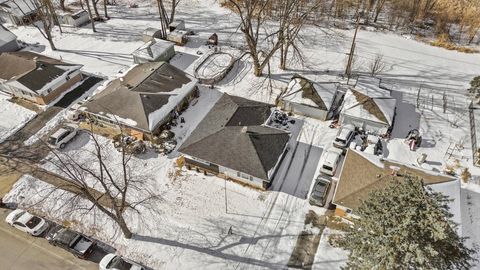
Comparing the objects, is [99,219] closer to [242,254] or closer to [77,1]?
[242,254]

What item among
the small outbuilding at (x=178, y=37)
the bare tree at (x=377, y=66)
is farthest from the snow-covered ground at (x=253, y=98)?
the small outbuilding at (x=178, y=37)

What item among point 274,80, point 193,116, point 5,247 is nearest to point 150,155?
point 193,116

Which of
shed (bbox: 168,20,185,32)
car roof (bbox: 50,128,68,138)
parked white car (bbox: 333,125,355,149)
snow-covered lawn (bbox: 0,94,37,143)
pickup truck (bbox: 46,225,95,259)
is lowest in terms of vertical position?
pickup truck (bbox: 46,225,95,259)

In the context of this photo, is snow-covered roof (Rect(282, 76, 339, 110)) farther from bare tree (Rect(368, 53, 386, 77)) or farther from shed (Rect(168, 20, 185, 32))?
shed (Rect(168, 20, 185, 32))

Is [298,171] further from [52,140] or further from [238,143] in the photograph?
[52,140]

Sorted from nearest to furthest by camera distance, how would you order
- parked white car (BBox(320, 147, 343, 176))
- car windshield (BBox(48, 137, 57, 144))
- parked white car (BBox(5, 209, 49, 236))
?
parked white car (BBox(5, 209, 49, 236)) → parked white car (BBox(320, 147, 343, 176)) → car windshield (BBox(48, 137, 57, 144))

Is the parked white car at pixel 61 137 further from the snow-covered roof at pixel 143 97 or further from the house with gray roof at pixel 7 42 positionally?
the house with gray roof at pixel 7 42

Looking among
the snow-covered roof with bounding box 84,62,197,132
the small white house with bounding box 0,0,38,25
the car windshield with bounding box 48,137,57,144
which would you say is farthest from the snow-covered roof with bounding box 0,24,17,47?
the car windshield with bounding box 48,137,57,144
